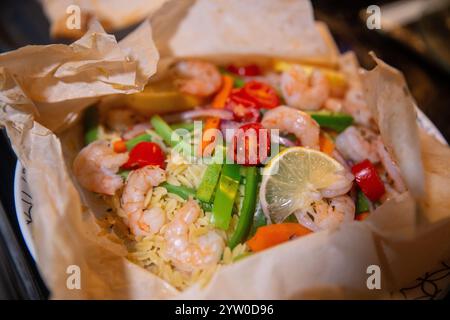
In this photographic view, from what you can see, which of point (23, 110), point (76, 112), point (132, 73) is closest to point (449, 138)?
point (132, 73)

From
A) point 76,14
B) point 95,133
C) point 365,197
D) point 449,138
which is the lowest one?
point 449,138

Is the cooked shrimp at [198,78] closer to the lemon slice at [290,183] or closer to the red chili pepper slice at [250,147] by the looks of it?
the red chili pepper slice at [250,147]

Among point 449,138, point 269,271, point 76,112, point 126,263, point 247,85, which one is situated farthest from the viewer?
point 449,138

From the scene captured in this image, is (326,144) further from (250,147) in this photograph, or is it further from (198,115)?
(198,115)

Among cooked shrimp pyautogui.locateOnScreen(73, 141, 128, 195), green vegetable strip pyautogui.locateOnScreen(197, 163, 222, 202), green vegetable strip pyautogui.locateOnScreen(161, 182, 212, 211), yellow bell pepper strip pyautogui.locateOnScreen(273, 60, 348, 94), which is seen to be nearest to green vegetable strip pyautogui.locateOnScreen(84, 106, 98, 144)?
cooked shrimp pyautogui.locateOnScreen(73, 141, 128, 195)

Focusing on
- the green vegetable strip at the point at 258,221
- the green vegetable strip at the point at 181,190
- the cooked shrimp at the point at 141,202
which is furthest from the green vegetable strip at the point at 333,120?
the cooked shrimp at the point at 141,202

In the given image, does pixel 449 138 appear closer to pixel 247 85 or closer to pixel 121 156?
pixel 247 85

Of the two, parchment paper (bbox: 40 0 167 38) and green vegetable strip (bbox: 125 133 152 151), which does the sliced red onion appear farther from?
parchment paper (bbox: 40 0 167 38)

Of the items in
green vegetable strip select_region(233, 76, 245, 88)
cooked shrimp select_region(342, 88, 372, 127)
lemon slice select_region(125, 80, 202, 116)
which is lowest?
cooked shrimp select_region(342, 88, 372, 127)

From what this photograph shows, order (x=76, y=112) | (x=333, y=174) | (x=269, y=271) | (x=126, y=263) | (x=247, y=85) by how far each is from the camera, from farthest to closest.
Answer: (x=247, y=85), (x=76, y=112), (x=333, y=174), (x=126, y=263), (x=269, y=271)
